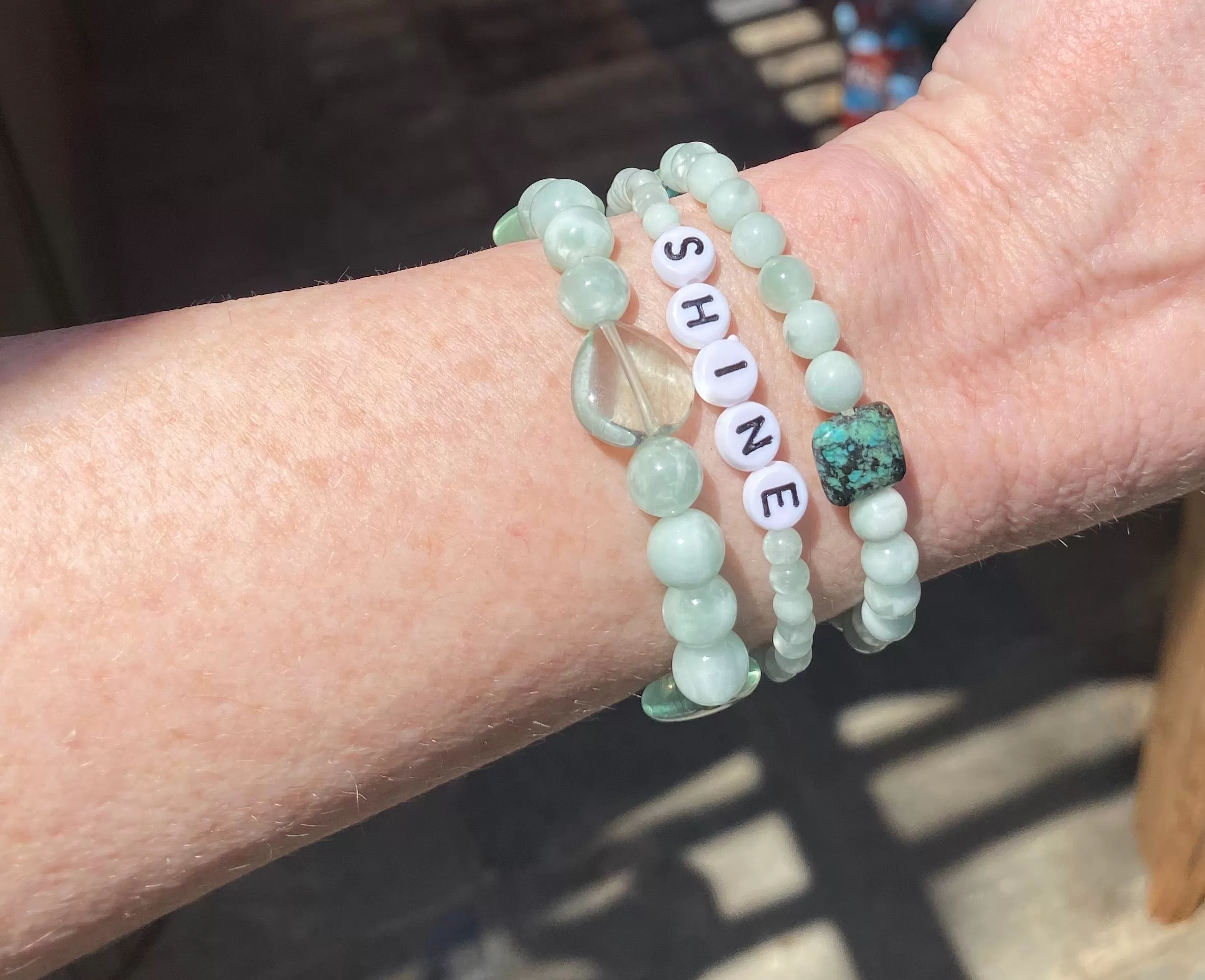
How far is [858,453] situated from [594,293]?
19cm

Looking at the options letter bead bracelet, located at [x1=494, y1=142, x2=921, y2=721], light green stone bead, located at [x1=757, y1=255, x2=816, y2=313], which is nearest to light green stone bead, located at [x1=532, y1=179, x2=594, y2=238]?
letter bead bracelet, located at [x1=494, y1=142, x2=921, y2=721]

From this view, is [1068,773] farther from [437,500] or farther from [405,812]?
[437,500]

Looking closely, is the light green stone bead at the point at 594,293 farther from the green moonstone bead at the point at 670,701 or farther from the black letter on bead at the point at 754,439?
the green moonstone bead at the point at 670,701

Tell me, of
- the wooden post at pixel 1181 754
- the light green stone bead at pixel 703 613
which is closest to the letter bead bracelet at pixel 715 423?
the light green stone bead at pixel 703 613

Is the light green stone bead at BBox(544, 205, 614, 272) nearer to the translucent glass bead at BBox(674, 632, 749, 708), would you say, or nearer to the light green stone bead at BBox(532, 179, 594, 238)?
the light green stone bead at BBox(532, 179, 594, 238)

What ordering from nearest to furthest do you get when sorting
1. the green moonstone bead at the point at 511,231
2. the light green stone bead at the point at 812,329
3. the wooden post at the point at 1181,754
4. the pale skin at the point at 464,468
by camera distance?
the pale skin at the point at 464,468
the light green stone bead at the point at 812,329
the green moonstone bead at the point at 511,231
the wooden post at the point at 1181,754

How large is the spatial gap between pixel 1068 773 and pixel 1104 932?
0.71 ft

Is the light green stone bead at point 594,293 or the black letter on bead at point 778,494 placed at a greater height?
the light green stone bead at point 594,293

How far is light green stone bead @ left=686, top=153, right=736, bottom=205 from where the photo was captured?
0.67 m

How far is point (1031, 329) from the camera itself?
719 mm

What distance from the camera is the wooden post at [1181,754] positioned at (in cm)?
123

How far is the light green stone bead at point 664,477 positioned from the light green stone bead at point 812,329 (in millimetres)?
111

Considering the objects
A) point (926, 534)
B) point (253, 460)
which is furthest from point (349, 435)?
point (926, 534)

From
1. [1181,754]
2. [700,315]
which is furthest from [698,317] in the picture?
[1181,754]
